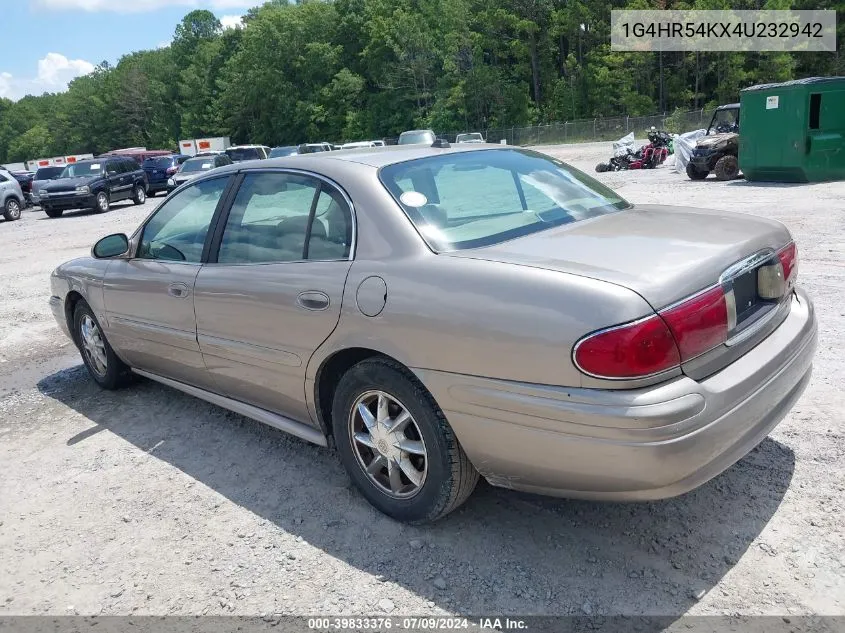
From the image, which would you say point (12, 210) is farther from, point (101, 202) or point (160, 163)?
point (160, 163)

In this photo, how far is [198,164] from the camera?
88.8 ft

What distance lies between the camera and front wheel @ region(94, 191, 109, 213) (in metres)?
24.2

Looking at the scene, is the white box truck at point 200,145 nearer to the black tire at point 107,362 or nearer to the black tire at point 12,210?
the black tire at point 12,210

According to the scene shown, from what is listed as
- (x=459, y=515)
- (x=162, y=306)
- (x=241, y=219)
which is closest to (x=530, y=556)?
(x=459, y=515)

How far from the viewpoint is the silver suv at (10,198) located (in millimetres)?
23781

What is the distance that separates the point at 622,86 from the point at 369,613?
199 feet

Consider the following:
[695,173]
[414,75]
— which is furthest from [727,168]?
[414,75]

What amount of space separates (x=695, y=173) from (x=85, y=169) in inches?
810

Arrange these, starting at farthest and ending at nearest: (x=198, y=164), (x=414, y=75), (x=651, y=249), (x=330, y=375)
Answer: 1. (x=414, y=75)
2. (x=198, y=164)
3. (x=330, y=375)
4. (x=651, y=249)

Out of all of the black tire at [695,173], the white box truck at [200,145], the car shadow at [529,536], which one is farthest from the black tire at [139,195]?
the white box truck at [200,145]

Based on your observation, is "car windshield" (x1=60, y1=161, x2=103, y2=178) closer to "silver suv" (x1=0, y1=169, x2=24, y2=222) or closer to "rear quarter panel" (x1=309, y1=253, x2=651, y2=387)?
"silver suv" (x1=0, y1=169, x2=24, y2=222)

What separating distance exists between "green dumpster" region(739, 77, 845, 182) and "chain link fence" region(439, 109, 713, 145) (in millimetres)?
31513

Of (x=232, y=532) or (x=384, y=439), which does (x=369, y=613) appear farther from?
(x=232, y=532)

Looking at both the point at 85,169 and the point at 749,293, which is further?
the point at 85,169
